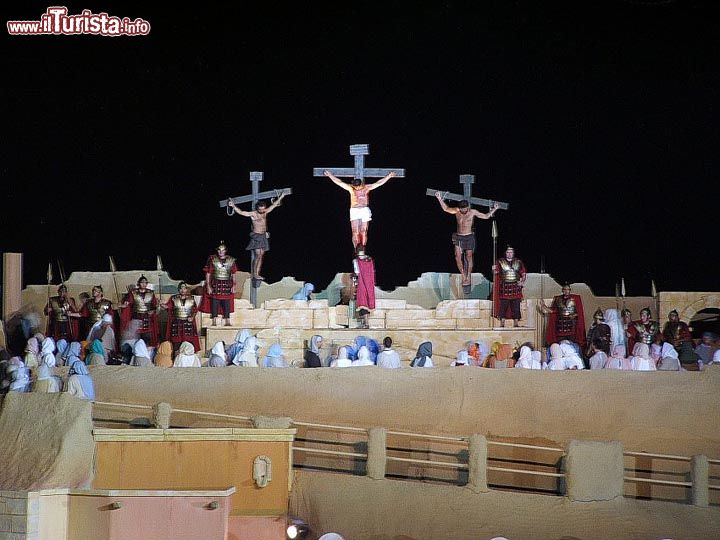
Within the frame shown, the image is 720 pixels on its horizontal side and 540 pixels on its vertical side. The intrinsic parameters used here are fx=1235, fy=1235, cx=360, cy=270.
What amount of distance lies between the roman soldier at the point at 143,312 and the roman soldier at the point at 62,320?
71cm

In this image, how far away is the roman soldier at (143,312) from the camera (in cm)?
1577

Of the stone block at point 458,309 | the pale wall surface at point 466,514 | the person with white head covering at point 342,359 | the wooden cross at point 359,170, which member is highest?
the wooden cross at point 359,170

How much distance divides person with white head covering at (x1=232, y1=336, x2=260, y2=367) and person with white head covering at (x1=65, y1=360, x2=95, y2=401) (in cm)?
173

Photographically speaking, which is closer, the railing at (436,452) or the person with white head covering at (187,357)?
the railing at (436,452)

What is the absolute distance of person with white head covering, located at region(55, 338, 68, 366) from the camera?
14.8 metres

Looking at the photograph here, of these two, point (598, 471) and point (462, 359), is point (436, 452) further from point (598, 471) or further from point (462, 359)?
point (598, 471)

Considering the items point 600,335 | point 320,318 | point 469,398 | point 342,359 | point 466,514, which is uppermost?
point 320,318

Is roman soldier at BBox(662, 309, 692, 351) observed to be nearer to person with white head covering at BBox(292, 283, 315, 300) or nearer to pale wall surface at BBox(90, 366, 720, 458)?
Answer: pale wall surface at BBox(90, 366, 720, 458)

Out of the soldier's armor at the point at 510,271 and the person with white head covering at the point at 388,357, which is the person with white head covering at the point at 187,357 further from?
the soldier's armor at the point at 510,271

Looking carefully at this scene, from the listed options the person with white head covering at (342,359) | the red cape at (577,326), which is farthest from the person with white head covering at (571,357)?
the person with white head covering at (342,359)

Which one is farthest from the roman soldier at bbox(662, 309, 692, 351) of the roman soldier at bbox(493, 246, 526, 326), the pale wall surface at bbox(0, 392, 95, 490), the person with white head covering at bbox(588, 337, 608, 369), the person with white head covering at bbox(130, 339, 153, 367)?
the pale wall surface at bbox(0, 392, 95, 490)

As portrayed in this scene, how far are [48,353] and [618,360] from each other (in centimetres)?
668

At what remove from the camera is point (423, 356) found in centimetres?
1461

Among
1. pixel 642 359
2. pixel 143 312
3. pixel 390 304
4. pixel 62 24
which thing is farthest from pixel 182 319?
pixel 62 24
